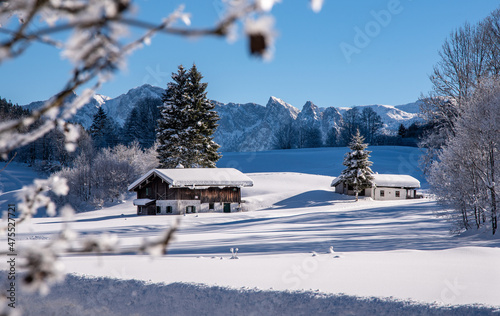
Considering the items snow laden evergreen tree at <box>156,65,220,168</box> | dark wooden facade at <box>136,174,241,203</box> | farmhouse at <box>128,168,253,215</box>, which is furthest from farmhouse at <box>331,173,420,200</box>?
snow laden evergreen tree at <box>156,65,220,168</box>

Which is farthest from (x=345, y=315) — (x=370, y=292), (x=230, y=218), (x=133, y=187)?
(x=133, y=187)

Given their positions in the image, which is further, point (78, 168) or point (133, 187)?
point (78, 168)

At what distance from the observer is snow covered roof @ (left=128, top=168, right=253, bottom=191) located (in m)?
33.3

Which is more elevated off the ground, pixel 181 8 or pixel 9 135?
pixel 181 8

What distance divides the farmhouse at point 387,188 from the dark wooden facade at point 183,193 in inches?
605

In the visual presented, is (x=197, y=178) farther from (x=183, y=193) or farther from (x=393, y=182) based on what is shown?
(x=393, y=182)

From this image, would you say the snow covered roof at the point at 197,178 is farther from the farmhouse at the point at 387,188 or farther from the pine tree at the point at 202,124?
the farmhouse at the point at 387,188

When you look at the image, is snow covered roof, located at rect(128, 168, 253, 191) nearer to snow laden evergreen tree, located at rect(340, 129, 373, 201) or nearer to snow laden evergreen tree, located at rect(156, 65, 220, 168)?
snow laden evergreen tree, located at rect(156, 65, 220, 168)

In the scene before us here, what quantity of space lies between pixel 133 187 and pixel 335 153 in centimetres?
4645

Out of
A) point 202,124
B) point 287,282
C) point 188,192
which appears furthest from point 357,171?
point 287,282

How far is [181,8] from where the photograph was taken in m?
1.78

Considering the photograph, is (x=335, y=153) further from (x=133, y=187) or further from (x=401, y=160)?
(x=133, y=187)

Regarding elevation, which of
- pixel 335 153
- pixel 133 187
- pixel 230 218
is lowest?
pixel 230 218

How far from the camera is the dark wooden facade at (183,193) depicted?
34719mm
